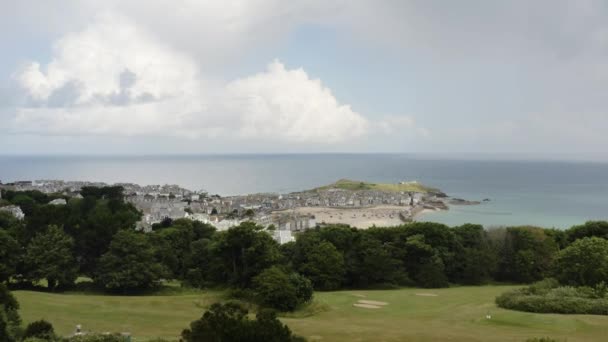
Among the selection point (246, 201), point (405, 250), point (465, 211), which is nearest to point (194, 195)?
point (246, 201)

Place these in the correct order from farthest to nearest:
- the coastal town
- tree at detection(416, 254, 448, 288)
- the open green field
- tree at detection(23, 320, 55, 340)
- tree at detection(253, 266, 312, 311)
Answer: the coastal town < tree at detection(416, 254, 448, 288) < tree at detection(253, 266, 312, 311) < the open green field < tree at detection(23, 320, 55, 340)

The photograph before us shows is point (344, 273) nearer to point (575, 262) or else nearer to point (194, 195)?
point (575, 262)

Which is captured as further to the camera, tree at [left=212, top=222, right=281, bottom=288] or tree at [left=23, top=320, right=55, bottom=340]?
tree at [left=212, top=222, right=281, bottom=288]

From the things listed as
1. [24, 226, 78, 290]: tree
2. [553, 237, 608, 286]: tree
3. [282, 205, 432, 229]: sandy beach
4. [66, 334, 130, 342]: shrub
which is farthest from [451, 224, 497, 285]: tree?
[282, 205, 432, 229]: sandy beach

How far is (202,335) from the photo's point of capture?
30.9 feet

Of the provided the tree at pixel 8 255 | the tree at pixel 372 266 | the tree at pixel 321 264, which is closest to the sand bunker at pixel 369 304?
the tree at pixel 321 264

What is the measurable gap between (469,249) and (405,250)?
4.18 m

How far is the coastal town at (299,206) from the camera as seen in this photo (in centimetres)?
7275

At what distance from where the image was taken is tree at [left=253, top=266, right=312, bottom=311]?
66.3 ft

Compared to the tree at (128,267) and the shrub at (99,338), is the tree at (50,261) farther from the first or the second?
the shrub at (99,338)

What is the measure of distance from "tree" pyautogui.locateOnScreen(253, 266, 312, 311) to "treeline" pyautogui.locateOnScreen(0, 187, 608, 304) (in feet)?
0.14

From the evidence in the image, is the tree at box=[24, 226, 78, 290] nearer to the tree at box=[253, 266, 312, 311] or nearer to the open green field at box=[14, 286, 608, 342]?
the open green field at box=[14, 286, 608, 342]

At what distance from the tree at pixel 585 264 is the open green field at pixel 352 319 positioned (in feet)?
15.1

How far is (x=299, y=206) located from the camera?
97.6 metres
